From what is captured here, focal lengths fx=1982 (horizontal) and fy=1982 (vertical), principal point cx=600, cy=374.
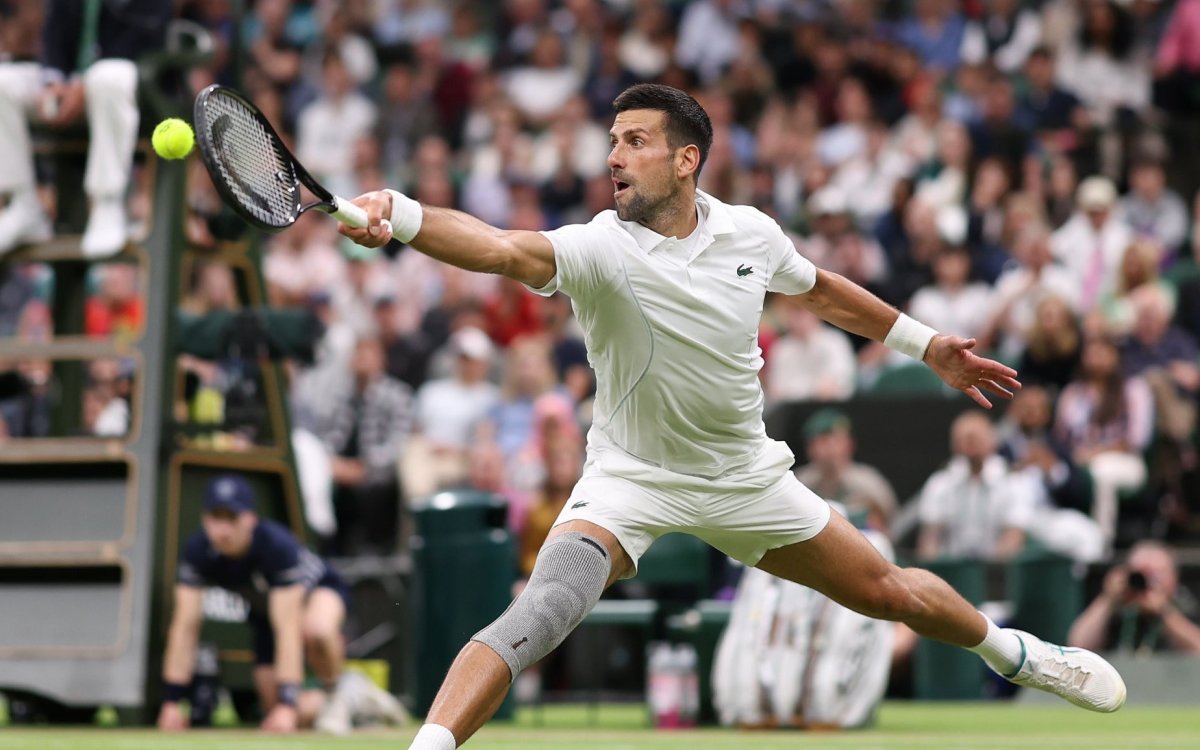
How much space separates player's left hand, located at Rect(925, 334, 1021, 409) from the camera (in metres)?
7.68

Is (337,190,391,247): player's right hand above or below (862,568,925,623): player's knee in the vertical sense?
above

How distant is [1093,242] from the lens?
16.4 metres

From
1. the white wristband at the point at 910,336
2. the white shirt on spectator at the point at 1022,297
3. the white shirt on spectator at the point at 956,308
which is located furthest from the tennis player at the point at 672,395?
the white shirt on spectator at the point at 956,308

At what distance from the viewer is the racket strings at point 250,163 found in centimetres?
587

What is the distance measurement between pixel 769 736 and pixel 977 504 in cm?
402

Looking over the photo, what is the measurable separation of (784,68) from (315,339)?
363 inches

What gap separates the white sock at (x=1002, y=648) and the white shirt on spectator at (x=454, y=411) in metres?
8.86

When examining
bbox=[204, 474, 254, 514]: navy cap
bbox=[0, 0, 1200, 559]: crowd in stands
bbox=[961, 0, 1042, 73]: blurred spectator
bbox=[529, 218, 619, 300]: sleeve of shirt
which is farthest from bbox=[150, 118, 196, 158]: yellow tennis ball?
bbox=[961, 0, 1042, 73]: blurred spectator

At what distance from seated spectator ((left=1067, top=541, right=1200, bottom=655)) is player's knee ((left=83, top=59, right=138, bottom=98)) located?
7276 millimetres

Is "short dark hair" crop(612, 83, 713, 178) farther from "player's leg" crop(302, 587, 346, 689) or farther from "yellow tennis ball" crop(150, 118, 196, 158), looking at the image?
"player's leg" crop(302, 587, 346, 689)

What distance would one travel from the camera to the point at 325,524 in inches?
614

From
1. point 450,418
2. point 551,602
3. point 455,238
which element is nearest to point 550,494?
point 450,418

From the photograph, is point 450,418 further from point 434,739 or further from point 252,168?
point 434,739

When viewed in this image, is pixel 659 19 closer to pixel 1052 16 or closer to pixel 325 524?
pixel 1052 16
